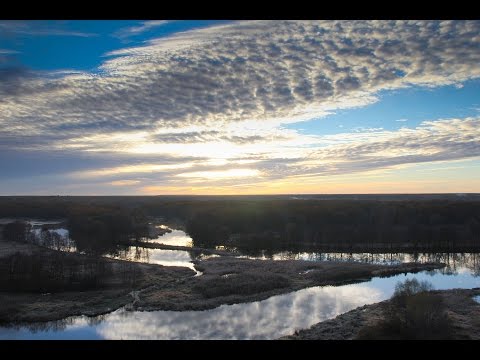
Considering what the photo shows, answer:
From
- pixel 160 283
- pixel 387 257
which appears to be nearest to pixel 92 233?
pixel 160 283

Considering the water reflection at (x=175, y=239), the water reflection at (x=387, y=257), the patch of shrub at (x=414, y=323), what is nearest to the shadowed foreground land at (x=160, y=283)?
the water reflection at (x=387, y=257)

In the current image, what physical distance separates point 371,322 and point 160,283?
14736 mm

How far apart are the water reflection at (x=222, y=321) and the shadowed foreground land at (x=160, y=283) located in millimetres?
1029

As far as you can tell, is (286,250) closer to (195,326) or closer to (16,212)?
(195,326)

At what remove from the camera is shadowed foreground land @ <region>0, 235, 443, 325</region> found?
23.0m

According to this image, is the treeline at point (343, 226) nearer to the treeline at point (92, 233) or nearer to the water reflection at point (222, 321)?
the treeline at point (92, 233)

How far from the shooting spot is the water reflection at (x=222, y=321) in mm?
18656

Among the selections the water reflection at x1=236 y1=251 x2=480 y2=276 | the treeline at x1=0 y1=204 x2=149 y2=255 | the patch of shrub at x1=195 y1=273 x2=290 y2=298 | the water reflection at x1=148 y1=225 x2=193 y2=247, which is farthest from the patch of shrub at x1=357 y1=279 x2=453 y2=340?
the treeline at x1=0 y1=204 x2=149 y2=255

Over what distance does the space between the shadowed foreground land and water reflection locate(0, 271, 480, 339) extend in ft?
3.37

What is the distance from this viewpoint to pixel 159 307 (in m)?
22.8
